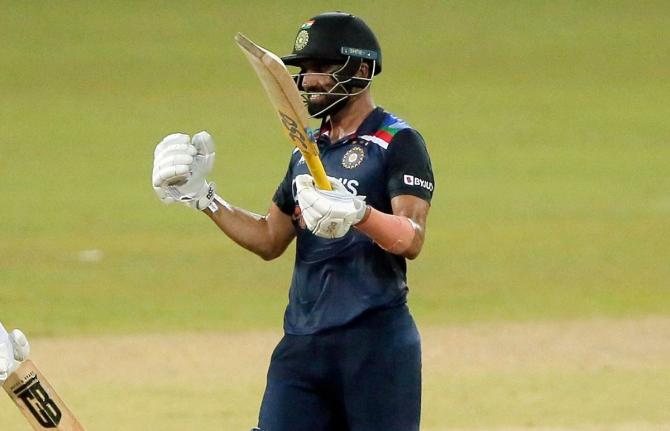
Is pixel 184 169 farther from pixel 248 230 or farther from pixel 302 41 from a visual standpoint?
pixel 302 41

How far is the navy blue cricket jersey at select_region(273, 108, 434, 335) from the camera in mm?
4805

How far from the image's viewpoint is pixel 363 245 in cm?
485

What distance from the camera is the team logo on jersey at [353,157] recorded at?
4.86 metres

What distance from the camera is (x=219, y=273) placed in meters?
13.1

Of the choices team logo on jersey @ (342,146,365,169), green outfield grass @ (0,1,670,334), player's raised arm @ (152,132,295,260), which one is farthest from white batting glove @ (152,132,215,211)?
green outfield grass @ (0,1,670,334)

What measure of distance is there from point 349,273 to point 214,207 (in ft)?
1.96

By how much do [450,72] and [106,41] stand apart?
560 cm

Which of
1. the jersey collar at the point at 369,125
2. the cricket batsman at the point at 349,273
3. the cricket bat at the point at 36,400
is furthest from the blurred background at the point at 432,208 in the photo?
the jersey collar at the point at 369,125

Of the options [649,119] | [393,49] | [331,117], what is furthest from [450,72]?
[331,117]

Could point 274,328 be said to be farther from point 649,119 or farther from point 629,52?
point 629,52

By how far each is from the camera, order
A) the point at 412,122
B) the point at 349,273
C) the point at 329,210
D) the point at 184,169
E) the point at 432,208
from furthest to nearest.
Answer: the point at 412,122
the point at 432,208
the point at 184,169
the point at 349,273
the point at 329,210

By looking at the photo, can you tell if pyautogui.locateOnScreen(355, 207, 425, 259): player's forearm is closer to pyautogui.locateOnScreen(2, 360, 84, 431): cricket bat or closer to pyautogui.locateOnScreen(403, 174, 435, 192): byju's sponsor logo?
pyautogui.locateOnScreen(403, 174, 435, 192): byju's sponsor logo

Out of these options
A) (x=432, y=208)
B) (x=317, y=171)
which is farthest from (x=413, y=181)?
(x=432, y=208)

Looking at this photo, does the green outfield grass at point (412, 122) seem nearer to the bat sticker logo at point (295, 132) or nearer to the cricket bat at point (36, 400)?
the cricket bat at point (36, 400)
